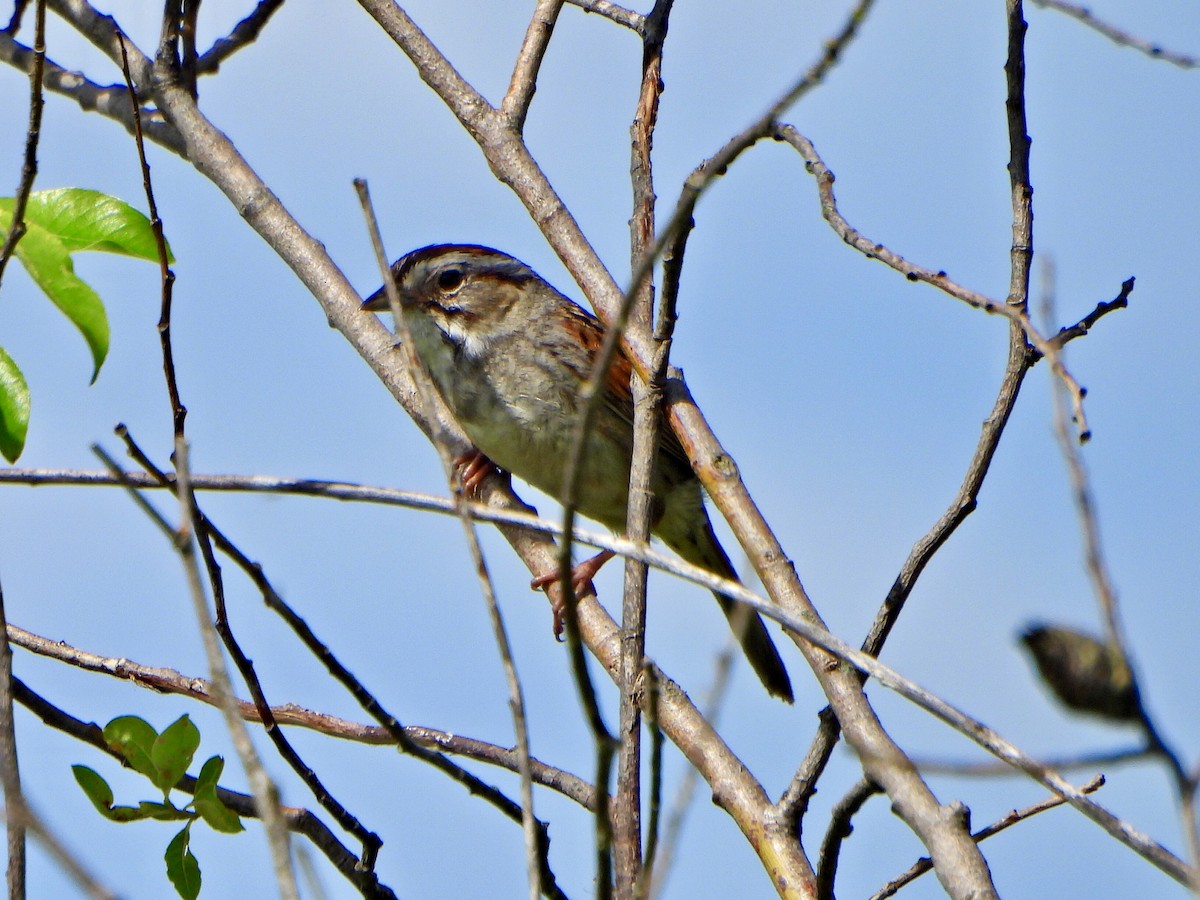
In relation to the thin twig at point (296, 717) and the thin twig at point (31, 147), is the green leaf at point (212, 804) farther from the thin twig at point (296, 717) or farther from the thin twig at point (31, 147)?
the thin twig at point (31, 147)

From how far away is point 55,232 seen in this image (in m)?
2.73

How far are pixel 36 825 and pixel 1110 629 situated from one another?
1.16 m

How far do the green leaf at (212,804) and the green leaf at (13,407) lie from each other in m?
0.72

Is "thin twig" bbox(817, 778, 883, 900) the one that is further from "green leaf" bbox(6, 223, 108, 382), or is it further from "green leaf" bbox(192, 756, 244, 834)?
"green leaf" bbox(6, 223, 108, 382)

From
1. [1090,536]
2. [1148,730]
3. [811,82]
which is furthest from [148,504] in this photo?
[1148,730]

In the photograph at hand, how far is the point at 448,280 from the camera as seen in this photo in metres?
5.71

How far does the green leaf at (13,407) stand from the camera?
261cm

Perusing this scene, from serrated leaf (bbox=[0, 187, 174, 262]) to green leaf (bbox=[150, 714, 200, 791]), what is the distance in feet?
3.09

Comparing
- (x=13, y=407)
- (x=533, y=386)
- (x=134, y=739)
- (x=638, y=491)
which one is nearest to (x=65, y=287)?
(x=13, y=407)

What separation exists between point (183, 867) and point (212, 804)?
13cm

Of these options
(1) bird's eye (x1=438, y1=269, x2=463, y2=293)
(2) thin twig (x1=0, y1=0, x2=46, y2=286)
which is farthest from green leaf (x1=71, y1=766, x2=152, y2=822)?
(1) bird's eye (x1=438, y1=269, x2=463, y2=293)

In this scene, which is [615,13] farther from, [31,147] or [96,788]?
[96,788]

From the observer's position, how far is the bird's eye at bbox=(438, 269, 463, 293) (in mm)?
5688

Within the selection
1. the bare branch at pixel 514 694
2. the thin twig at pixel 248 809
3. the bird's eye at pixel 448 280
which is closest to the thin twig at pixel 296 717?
the thin twig at pixel 248 809
